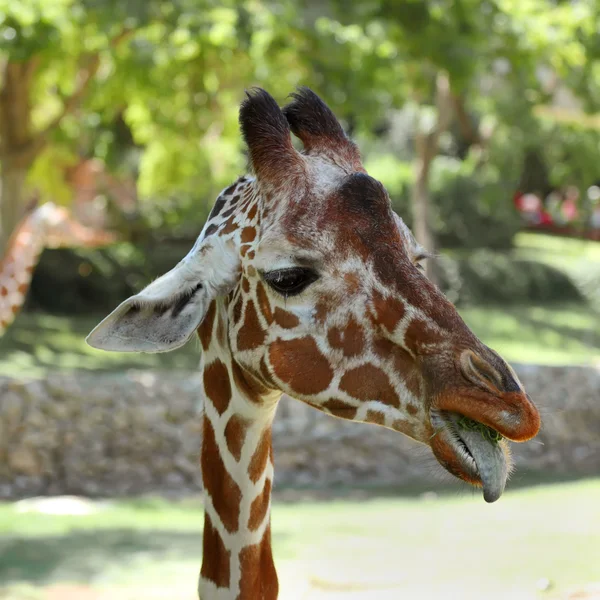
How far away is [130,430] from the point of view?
355 inches

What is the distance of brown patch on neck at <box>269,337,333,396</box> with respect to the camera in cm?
223

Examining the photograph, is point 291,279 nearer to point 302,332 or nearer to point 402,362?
point 302,332

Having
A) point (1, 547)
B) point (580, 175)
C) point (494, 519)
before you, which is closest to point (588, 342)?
point (580, 175)

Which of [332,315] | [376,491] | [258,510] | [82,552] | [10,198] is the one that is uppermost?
[10,198]

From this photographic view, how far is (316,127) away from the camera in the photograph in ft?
8.22

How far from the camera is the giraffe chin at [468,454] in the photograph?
6.59 feet

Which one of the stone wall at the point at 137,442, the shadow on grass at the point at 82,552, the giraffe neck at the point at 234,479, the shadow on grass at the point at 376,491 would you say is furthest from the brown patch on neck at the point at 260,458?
the stone wall at the point at 137,442

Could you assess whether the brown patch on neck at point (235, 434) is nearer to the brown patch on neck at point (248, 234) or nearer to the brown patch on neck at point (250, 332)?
the brown patch on neck at point (250, 332)

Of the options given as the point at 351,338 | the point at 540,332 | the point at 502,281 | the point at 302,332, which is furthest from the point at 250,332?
the point at 502,281

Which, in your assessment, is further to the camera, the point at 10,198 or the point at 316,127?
the point at 10,198

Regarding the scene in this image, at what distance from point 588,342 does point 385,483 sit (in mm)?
6896

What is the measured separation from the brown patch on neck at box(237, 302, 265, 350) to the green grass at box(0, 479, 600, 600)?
3887 mm

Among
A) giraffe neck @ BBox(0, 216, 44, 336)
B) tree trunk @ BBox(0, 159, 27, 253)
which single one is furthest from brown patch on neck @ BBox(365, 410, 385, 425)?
tree trunk @ BBox(0, 159, 27, 253)

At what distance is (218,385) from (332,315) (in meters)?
0.41
